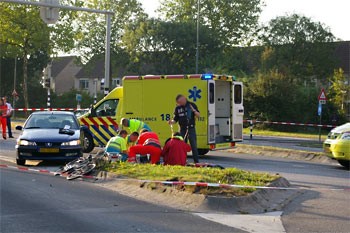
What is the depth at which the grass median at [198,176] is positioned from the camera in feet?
31.9

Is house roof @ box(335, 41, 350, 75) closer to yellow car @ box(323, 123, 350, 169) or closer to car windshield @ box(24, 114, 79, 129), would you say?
yellow car @ box(323, 123, 350, 169)

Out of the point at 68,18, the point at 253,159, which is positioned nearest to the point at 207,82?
the point at 253,159

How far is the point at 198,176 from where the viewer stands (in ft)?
35.6

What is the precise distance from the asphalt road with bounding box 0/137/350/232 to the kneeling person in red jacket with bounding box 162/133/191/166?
246 centimetres

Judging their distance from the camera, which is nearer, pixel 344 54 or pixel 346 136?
pixel 346 136

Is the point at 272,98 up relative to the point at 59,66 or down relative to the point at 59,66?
down

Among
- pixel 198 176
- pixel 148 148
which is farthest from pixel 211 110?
pixel 198 176

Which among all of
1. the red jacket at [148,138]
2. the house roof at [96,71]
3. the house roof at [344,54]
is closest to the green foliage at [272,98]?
the red jacket at [148,138]

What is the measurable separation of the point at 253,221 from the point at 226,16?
64204 millimetres

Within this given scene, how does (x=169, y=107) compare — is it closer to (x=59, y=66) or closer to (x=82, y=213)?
(x=82, y=213)

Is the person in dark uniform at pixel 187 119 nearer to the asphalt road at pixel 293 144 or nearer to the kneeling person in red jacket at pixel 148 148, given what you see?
the kneeling person in red jacket at pixel 148 148

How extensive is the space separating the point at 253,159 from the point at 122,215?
10.6m

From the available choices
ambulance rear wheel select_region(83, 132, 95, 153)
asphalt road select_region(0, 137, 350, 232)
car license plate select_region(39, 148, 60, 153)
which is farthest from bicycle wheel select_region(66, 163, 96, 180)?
ambulance rear wheel select_region(83, 132, 95, 153)

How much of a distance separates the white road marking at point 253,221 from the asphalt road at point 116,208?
0.14 m
